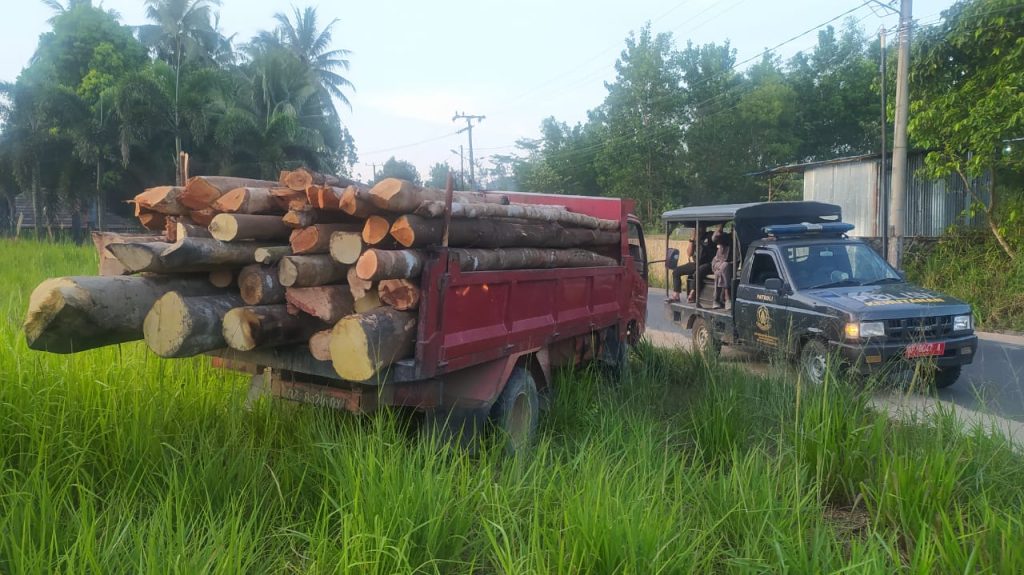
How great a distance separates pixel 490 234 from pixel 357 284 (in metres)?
1.20

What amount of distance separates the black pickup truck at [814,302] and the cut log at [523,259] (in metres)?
1.44

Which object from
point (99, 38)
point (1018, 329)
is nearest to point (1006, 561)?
point (1018, 329)

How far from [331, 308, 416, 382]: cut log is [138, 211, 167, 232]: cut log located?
190 centimetres

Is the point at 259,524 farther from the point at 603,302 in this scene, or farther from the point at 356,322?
the point at 603,302

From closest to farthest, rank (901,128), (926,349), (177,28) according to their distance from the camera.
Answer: (926,349) → (901,128) → (177,28)

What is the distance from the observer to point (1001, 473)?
12.8 ft

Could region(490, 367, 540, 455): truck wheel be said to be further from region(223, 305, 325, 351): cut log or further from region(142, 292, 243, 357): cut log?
region(142, 292, 243, 357): cut log

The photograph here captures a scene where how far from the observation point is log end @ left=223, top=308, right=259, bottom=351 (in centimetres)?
387

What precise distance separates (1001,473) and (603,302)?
3.67 meters

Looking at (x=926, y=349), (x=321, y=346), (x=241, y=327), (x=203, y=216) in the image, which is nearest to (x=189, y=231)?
(x=203, y=216)

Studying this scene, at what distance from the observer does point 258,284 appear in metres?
4.07

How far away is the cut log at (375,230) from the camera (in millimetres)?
4047

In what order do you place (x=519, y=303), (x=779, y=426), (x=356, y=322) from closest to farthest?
(x=356, y=322) < (x=779, y=426) < (x=519, y=303)

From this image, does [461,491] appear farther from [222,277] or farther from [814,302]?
[814,302]
